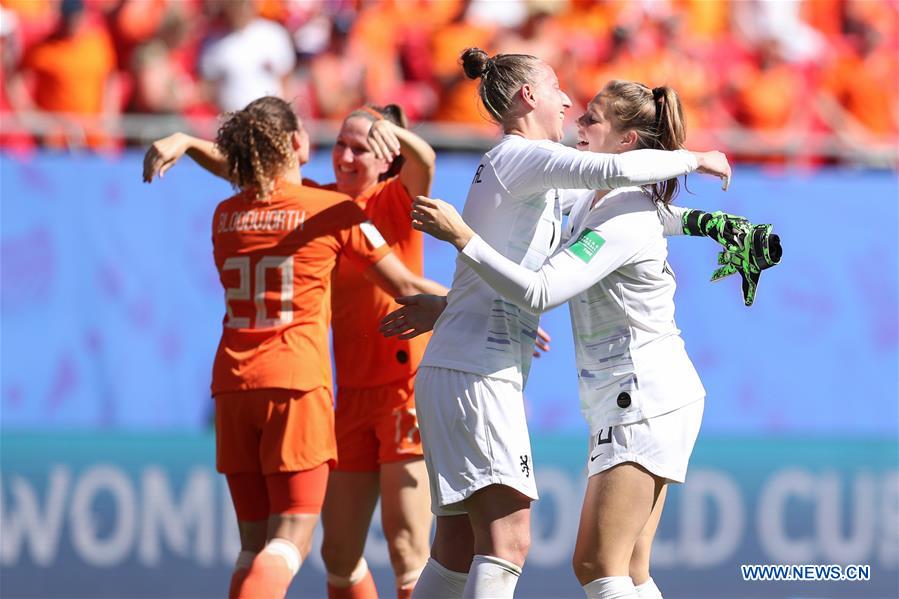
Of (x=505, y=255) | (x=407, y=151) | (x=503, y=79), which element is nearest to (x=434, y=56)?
(x=407, y=151)

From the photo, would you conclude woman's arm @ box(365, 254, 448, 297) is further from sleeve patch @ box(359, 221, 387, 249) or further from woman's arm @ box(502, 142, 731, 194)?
woman's arm @ box(502, 142, 731, 194)

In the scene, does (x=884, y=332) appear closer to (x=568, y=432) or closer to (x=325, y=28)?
(x=568, y=432)

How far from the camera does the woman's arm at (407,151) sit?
4402mm

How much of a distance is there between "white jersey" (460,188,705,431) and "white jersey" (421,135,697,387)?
0.50ft

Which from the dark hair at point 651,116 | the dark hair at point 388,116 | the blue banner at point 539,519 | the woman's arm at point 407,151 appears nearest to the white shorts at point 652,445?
the dark hair at point 651,116

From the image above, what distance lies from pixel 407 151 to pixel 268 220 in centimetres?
62

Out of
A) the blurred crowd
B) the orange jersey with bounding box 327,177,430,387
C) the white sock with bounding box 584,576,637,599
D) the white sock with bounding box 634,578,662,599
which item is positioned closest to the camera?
the white sock with bounding box 584,576,637,599

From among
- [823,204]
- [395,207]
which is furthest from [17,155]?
[823,204]

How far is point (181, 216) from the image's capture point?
24.0ft

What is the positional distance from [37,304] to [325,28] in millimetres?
3329

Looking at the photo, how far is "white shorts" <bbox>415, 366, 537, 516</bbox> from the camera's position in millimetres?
3793

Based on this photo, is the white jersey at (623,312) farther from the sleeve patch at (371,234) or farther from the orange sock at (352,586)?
the orange sock at (352,586)

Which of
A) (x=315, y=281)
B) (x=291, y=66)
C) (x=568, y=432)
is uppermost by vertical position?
(x=291, y=66)

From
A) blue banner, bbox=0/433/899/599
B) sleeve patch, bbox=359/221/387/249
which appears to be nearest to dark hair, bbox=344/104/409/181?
sleeve patch, bbox=359/221/387/249
